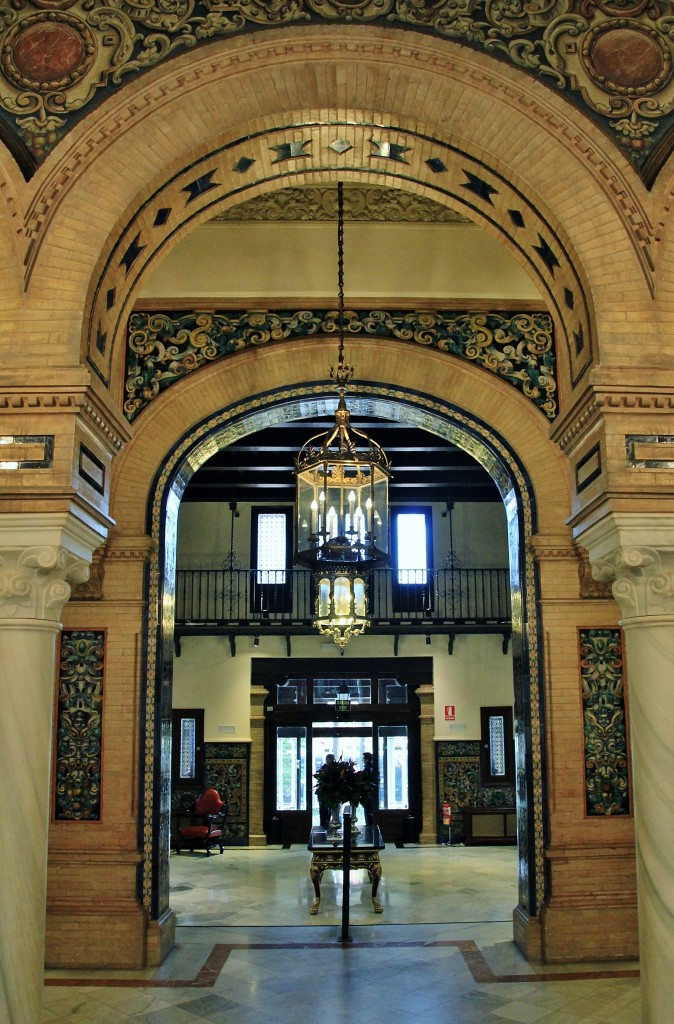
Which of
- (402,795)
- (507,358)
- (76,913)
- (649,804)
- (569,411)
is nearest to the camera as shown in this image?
(649,804)

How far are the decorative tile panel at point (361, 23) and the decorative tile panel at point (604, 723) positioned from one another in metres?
4.63

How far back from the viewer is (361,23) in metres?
5.37

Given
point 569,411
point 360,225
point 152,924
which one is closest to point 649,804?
point 569,411

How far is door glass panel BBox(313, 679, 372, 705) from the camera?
A: 1709 centimetres

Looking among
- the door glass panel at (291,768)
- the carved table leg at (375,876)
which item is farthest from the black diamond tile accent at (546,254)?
the door glass panel at (291,768)

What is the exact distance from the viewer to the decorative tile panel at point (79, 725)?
8.35m

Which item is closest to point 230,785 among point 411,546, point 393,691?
point 393,691

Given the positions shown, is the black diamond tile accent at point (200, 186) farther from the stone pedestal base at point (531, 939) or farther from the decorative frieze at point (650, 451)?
the stone pedestal base at point (531, 939)

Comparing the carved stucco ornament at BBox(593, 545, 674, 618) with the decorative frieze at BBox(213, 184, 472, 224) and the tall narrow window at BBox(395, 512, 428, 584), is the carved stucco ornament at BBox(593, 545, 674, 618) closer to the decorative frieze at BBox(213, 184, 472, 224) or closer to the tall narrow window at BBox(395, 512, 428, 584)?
the decorative frieze at BBox(213, 184, 472, 224)

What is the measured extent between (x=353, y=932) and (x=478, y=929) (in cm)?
124

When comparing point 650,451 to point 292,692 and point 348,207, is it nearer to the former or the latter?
point 348,207

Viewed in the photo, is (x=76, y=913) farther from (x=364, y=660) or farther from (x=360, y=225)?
(x=364, y=660)

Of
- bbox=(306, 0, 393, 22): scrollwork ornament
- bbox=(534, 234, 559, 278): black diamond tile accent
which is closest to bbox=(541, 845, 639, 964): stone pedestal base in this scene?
bbox=(534, 234, 559, 278): black diamond tile accent

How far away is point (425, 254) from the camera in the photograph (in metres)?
9.45
